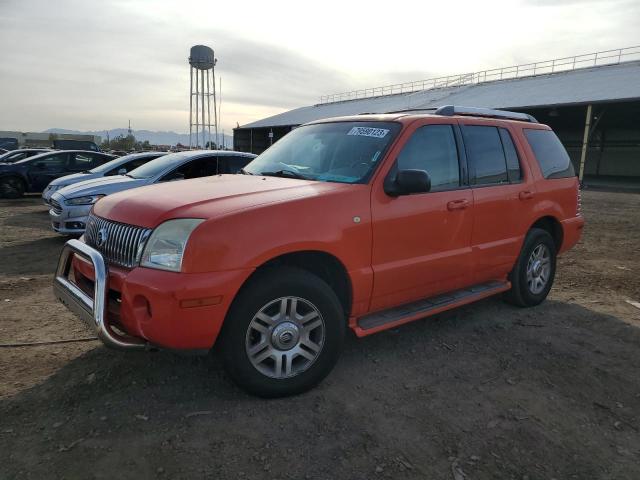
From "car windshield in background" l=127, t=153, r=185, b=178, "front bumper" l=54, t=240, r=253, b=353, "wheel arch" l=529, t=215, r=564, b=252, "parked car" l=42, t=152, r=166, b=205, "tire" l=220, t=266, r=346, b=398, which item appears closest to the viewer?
"front bumper" l=54, t=240, r=253, b=353

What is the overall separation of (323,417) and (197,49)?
48327mm

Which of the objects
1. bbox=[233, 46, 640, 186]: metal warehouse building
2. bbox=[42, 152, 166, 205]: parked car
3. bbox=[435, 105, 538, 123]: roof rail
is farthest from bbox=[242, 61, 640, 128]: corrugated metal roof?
bbox=[42, 152, 166, 205]: parked car

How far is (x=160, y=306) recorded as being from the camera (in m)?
2.62

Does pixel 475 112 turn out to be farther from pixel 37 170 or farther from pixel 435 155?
pixel 37 170

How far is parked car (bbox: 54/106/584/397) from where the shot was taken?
107 inches

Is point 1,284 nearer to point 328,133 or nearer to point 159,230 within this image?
point 159,230

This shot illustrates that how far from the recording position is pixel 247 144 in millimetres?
55906

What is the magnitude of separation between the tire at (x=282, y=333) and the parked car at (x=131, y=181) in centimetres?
548

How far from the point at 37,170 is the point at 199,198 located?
1378 cm

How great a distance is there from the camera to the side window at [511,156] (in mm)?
4609

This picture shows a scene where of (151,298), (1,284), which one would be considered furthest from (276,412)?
(1,284)

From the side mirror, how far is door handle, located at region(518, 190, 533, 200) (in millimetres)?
1717

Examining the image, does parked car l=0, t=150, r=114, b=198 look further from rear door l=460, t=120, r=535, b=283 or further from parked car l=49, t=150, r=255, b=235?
rear door l=460, t=120, r=535, b=283

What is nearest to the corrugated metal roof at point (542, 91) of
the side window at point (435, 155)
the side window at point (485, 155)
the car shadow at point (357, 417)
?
the side window at point (485, 155)
